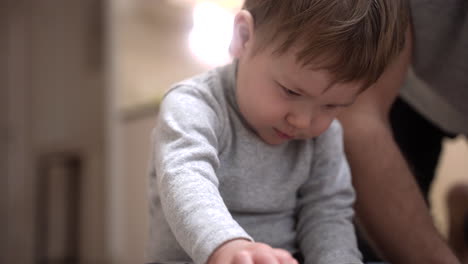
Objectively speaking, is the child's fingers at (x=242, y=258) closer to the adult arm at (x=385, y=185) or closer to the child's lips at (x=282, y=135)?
the child's lips at (x=282, y=135)

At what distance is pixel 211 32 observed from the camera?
2191mm

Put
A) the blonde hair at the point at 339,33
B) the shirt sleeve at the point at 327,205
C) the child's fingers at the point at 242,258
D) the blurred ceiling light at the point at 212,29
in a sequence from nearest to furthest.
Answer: the child's fingers at the point at 242,258 → the blonde hair at the point at 339,33 → the shirt sleeve at the point at 327,205 → the blurred ceiling light at the point at 212,29

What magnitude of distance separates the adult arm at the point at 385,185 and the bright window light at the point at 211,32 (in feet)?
4.58

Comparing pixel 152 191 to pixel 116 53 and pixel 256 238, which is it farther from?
pixel 116 53

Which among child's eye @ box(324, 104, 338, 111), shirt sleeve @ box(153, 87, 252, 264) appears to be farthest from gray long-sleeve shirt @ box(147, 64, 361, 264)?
child's eye @ box(324, 104, 338, 111)

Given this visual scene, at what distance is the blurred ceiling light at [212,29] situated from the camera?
7.07 feet

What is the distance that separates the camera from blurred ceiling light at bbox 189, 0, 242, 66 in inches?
84.8

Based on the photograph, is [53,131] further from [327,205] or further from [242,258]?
[242,258]

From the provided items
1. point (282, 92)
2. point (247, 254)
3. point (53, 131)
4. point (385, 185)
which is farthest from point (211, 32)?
point (247, 254)

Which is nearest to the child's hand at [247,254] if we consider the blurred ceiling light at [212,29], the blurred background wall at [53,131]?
the blurred ceiling light at [212,29]

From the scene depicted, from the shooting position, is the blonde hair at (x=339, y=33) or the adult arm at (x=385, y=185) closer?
the blonde hair at (x=339, y=33)

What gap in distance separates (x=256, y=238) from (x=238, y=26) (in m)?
0.29

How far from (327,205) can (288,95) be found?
20 cm

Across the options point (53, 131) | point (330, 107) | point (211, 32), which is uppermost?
point (330, 107)
